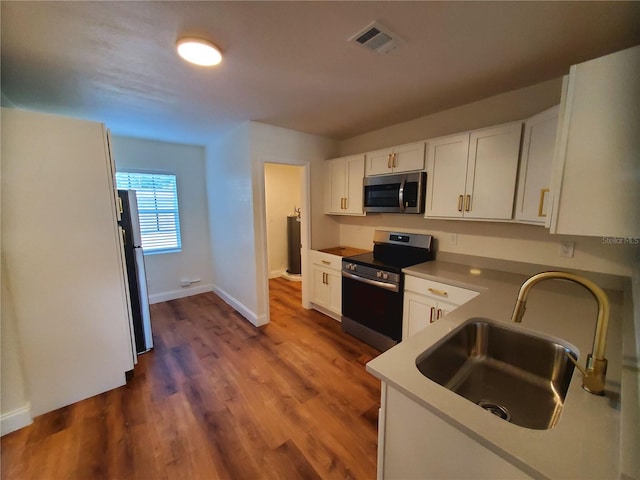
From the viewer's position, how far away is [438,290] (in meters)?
2.13

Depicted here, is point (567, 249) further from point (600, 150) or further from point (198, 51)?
point (198, 51)

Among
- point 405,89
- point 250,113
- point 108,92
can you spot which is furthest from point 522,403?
point 108,92

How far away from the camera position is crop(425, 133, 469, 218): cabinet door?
2242mm

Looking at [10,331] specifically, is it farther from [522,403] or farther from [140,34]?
[522,403]

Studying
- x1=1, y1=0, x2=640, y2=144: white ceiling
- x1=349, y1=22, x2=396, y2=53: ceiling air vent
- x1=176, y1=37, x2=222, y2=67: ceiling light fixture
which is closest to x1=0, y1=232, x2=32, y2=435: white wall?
x1=1, y1=0, x2=640, y2=144: white ceiling

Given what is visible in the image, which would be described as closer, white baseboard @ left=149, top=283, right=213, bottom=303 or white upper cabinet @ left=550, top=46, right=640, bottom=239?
white upper cabinet @ left=550, top=46, right=640, bottom=239

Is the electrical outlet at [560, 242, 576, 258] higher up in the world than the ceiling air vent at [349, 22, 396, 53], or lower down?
lower down

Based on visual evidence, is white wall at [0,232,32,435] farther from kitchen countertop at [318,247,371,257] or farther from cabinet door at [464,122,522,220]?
cabinet door at [464,122,522,220]

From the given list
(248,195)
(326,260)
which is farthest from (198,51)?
(326,260)

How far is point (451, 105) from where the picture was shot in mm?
2436

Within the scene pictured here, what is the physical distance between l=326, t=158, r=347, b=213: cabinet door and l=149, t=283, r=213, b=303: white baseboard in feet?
8.75

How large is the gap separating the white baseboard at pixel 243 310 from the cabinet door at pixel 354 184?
70.3 inches

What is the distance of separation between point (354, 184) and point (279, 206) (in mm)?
2437

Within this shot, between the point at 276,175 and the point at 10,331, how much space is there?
13.5 ft
